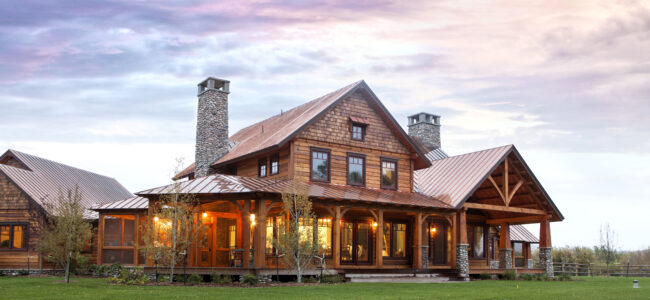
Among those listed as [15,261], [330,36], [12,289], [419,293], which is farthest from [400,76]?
[15,261]

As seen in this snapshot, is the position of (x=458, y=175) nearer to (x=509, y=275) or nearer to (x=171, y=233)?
(x=509, y=275)

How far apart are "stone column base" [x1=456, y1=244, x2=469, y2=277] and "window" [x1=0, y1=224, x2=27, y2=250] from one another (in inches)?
757

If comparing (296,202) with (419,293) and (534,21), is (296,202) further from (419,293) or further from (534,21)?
(534,21)

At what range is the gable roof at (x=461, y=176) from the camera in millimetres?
26656

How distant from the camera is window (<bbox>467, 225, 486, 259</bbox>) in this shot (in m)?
31.0

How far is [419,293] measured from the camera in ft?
55.4

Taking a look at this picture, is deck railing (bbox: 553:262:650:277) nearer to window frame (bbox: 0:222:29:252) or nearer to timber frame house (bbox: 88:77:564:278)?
timber frame house (bbox: 88:77:564:278)

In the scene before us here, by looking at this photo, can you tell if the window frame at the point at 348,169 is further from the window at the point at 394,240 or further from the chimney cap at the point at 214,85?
the chimney cap at the point at 214,85

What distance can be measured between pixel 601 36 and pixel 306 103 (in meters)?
13.3

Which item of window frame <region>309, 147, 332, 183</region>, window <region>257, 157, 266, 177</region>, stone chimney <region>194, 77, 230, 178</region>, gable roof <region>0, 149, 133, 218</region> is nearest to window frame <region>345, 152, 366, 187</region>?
window frame <region>309, 147, 332, 183</region>

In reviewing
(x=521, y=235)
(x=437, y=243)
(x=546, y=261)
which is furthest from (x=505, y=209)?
(x=521, y=235)

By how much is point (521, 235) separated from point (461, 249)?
42.0ft

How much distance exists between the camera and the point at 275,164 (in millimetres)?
25594

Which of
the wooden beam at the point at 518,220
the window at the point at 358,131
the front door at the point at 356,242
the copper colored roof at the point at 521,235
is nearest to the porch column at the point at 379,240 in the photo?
the front door at the point at 356,242
